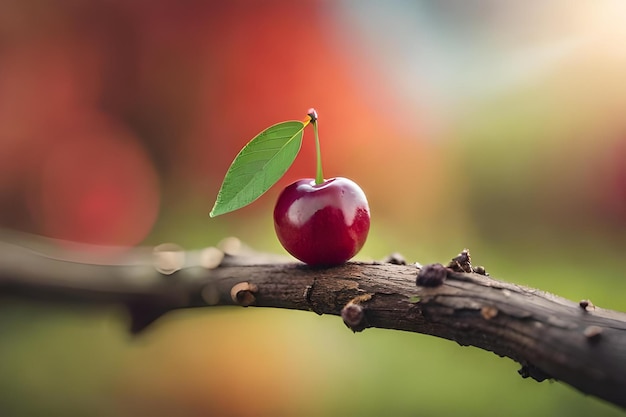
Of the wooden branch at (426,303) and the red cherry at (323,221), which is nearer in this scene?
the wooden branch at (426,303)

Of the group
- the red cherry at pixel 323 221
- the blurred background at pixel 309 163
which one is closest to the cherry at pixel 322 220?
the red cherry at pixel 323 221

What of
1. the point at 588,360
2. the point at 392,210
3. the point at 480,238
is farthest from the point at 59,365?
the point at 588,360

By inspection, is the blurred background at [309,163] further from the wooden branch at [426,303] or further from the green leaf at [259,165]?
the green leaf at [259,165]

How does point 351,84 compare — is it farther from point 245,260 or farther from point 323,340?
point 245,260

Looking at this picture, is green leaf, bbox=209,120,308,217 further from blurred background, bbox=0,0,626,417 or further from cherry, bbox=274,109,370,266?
blurred background, bbox=0,0,626,417

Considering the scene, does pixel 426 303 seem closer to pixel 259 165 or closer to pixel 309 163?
pixel 259 165

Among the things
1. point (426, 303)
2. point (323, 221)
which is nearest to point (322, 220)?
point (323, 221)

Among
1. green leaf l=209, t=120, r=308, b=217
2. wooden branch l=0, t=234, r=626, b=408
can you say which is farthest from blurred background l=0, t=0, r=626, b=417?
green leaf l=209, t=120, r=308, b=217
